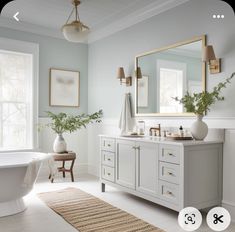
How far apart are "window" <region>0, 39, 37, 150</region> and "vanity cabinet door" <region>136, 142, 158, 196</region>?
2297 millimetres

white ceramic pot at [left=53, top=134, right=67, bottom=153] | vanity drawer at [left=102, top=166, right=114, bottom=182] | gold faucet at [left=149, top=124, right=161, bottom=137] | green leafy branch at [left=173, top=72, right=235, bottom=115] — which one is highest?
green leafy branch at [left=173, top=72, right=235, bottom=115]

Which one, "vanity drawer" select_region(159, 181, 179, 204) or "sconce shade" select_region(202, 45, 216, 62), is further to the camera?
"sconce shade" select_region(202, 45, 216, 62)

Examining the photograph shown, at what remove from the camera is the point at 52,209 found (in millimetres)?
3168

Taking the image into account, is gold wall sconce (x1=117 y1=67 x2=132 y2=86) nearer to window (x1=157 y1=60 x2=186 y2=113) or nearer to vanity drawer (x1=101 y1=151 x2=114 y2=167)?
window (x1=157 y1=60 x2=186 y2=113)

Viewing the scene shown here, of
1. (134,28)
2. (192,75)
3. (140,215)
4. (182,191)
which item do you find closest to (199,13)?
(192,75)

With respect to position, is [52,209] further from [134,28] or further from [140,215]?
[134,28]

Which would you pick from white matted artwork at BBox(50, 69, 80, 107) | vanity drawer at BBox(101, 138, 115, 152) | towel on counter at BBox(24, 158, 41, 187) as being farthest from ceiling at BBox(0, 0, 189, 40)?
towel on counter at BBox(24, 158, 41, 187)

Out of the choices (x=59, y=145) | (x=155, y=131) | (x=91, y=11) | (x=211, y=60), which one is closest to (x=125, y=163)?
(x=155, y=131)

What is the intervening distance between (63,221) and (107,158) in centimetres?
123

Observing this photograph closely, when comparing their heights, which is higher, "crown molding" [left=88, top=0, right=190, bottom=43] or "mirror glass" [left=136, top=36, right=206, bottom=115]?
"crown molding" [left=88, top=0, right=190, bottom=43]

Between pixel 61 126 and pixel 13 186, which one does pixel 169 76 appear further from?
pixel 13 186

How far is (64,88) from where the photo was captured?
508 centimetres

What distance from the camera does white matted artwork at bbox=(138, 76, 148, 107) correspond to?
13.0ft

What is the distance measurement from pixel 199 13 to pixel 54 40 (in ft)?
9.16
